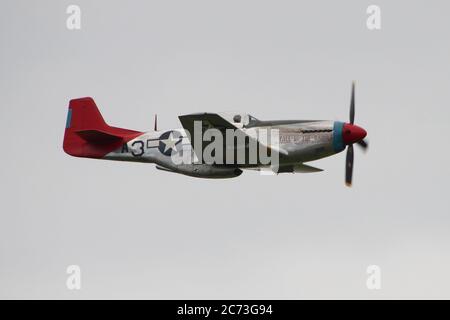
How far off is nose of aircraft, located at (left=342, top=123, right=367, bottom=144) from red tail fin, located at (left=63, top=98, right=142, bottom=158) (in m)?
7.63

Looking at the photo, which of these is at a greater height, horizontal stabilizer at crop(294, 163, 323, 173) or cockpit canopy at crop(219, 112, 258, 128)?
cockpit canopy at crop(219, 112, 258, 128)

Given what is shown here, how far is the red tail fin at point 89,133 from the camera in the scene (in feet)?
115

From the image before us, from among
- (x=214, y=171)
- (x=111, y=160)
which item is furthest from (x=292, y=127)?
(x=111, y=160)

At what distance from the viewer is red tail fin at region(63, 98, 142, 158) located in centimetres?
3497

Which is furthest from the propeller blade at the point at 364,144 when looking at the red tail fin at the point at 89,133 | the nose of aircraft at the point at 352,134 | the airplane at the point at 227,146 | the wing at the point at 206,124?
the red tail fin at the point at 89,133

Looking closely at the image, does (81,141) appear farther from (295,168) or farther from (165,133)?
(295,168)

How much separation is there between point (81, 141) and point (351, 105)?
32.3ft

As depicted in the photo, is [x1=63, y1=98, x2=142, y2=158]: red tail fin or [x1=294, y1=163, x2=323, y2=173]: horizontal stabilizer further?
[x1=63, y1=98, x2=142, y2=158]: red tail fin

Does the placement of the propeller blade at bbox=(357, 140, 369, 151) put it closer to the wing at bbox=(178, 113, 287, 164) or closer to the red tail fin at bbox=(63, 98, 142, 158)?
the wing at bbox=(178, 113, 287, 164)

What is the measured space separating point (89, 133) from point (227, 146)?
18.2 feet

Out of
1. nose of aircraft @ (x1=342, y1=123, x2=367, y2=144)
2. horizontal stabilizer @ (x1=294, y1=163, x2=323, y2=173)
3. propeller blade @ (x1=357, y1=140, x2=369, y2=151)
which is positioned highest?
nose of aircraft @ (x1=342, y1=123, x2=367, y2=144)

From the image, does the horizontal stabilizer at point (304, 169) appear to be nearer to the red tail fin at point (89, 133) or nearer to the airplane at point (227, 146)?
the airplane at point (227, 146)

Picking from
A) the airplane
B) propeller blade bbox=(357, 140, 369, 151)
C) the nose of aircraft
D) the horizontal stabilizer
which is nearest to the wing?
the airplane

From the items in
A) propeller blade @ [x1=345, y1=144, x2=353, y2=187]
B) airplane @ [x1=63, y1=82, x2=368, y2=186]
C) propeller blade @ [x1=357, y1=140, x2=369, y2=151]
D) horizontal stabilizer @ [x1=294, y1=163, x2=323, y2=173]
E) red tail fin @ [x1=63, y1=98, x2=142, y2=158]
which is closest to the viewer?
airplane @ [x1=63, y1=82, x2=368, y2=186]
